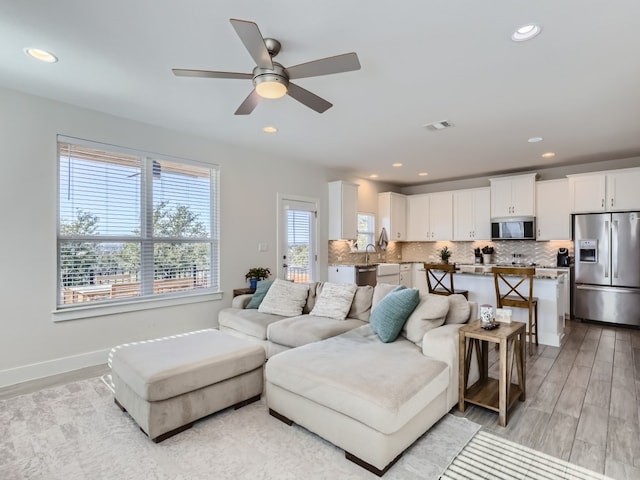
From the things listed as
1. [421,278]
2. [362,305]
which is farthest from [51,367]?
[421,278]

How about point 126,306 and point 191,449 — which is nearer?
point 191,449

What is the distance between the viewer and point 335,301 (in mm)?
3699

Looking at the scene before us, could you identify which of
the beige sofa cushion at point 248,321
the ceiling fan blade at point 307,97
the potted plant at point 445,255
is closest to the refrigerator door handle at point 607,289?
the potted plant at point 445,255

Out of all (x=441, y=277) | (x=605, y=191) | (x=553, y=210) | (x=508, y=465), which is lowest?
(x=508, y=465)

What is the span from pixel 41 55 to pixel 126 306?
2.55 meters

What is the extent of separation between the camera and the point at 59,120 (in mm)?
3439

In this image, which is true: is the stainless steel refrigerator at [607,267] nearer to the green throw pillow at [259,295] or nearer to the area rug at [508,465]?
the area rug at [508,465]

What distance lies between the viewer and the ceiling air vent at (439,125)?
3.94 m

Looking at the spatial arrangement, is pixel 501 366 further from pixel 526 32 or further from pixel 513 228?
pixel 513 228

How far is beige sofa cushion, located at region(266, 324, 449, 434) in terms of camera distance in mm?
1866

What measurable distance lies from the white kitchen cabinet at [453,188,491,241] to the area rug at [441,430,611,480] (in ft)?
17.7

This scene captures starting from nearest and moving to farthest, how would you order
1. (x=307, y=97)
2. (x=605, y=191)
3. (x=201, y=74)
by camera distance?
(x=201, y=74)
(x=307, y=97)
(x=605, y=191)

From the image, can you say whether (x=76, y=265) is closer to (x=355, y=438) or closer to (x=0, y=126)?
(x=0, y=126)

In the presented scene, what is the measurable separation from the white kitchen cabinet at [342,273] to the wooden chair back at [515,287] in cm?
241
